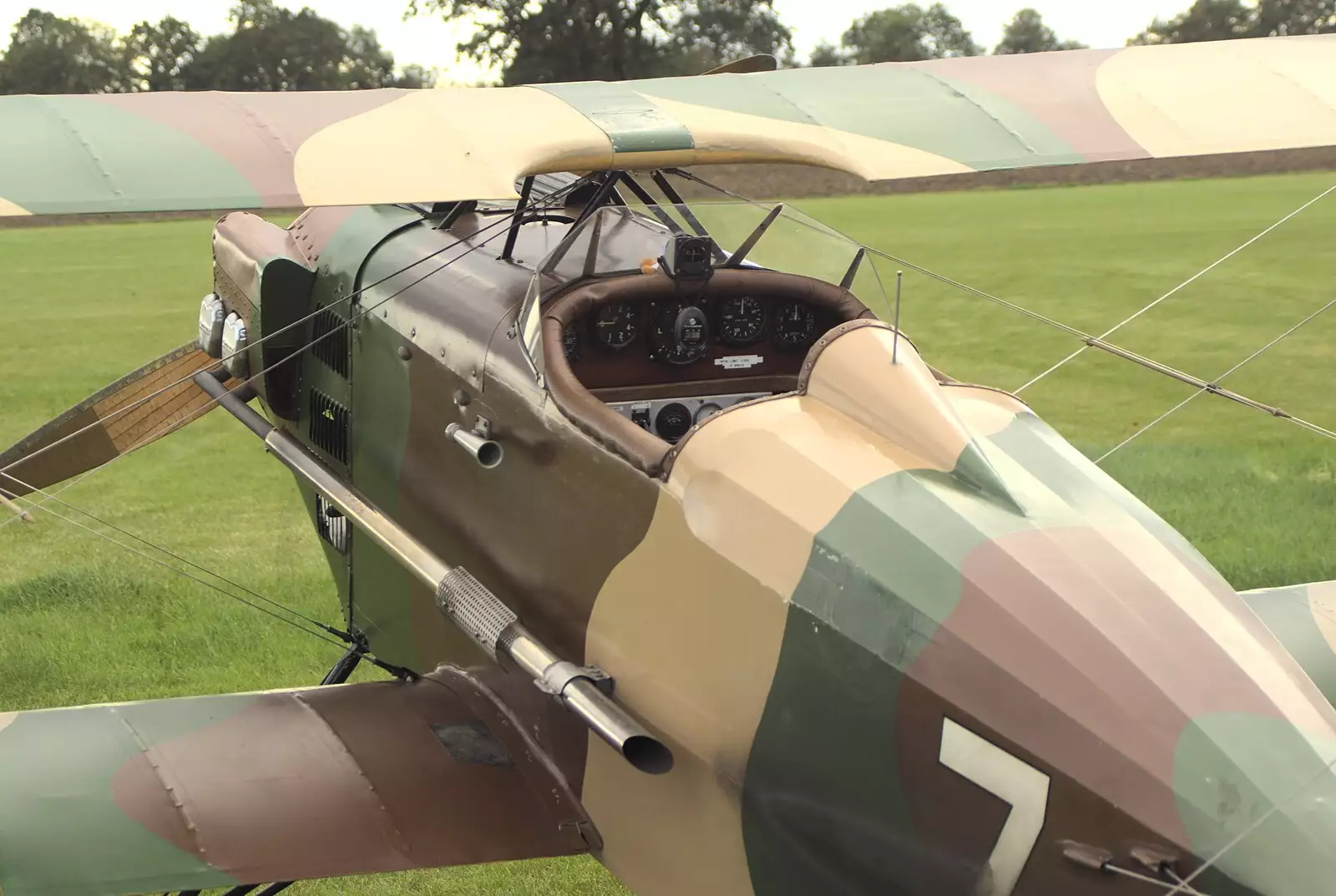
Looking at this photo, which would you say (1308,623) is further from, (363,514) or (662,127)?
(363,514)

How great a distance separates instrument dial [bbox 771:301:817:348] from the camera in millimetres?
5211

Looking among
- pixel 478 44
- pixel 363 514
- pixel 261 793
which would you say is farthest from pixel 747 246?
pixel 478 44

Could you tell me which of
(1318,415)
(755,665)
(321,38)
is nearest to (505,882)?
(755,665)

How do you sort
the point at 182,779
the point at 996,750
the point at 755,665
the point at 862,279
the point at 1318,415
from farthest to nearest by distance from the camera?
1. the point at 1318,415
2. the point at 862,279
3. the point at 182,779
4. the point at 755,665
5. the point at 996,750

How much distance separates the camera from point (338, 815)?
450cm

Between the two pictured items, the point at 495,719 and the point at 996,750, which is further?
the point at 495,719

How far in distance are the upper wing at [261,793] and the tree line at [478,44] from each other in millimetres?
50026

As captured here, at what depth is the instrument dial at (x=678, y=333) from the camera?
508 cm

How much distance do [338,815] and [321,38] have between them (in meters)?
63.7

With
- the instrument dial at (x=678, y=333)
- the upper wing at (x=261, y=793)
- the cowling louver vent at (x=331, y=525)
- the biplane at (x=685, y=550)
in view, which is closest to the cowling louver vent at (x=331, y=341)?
the biplane at (x=685, y=550)

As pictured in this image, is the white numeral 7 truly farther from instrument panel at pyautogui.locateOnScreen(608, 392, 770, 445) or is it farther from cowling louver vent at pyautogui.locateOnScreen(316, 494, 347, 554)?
cowling louver vent at pyautogui.locateOnScreen(316, 494, 347, 554)

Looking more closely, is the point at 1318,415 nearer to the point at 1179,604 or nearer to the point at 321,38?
the point at 1179,604

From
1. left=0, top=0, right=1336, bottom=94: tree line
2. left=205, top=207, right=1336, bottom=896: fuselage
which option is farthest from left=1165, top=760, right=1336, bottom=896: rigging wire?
left=0, top=0, right=1336, bottom=94: tree line

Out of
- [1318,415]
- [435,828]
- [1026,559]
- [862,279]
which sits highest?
[862,279]
